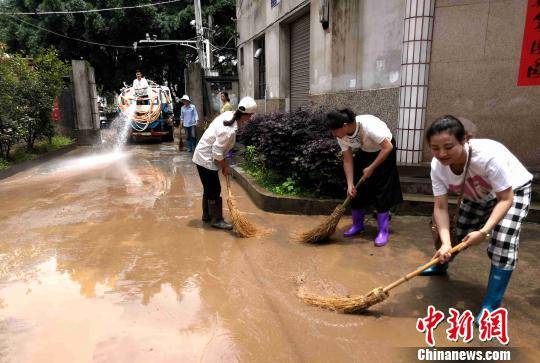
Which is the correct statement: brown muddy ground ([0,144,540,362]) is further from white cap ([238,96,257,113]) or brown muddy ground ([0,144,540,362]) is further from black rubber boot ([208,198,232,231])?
white cap ([238,96,257,113])

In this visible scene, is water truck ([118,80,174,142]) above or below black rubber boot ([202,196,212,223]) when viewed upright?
above

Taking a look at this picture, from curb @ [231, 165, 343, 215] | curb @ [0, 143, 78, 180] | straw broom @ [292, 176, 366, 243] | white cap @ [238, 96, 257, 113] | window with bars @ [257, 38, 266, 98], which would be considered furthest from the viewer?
window with bars @ [257, 38, 266, 98]

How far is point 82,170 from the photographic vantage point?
8.76 meters

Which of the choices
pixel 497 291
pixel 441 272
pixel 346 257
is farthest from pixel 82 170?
pixel 497 291

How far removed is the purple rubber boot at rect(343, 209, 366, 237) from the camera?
4.38m

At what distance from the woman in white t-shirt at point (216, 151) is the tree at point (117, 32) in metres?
16.2

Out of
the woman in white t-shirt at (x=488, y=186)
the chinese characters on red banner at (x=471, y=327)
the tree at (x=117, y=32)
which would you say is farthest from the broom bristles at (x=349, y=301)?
the tree at (x=117, y=32)

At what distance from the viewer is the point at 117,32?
20078 mm

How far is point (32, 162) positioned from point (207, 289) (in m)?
8.22

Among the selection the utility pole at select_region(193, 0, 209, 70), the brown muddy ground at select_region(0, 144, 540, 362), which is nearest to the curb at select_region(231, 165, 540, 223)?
the brown muddy ground at select_region(0, 144, 540, 362)

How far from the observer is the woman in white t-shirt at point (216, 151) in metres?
4.40

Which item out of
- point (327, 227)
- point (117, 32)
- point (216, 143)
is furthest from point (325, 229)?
point (117, 32)

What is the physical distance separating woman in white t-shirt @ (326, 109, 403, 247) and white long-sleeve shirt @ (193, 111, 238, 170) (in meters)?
1.24

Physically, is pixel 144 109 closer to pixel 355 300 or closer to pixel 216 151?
pixel 216 151
